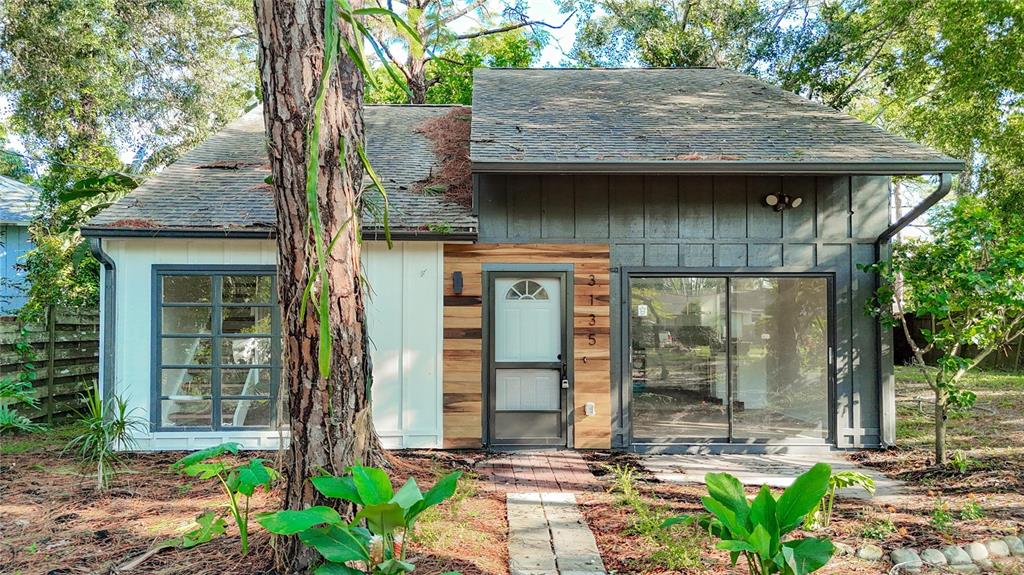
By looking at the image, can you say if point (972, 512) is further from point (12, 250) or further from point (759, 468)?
point (12, 250)

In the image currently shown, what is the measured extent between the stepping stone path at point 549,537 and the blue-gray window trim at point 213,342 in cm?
289

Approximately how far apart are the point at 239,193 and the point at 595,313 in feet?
13.2

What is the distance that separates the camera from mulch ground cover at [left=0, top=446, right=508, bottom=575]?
319 cm

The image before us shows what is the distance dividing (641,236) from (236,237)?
13.1ft

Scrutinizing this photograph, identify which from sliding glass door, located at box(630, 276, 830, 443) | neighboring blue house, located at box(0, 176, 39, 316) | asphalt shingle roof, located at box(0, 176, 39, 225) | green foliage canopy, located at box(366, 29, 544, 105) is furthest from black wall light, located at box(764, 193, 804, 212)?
neighboring blue house, located at box(0, 176, 39, 316)

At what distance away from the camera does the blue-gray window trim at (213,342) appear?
6.13m

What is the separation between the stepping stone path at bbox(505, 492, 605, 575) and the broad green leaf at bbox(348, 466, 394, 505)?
1096 mm

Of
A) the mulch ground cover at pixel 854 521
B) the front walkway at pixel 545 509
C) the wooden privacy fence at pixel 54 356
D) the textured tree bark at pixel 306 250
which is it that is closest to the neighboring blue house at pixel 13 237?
the wooden privacy fence at pixel 54 356

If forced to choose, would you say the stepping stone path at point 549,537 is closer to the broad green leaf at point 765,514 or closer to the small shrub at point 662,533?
the small shrub at point 662,533

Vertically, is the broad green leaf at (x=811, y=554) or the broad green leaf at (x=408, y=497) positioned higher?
the broad green leaf at (x=408, y=497)

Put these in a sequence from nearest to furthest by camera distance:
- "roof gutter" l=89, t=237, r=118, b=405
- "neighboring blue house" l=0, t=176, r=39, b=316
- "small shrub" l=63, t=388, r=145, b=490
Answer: "small shrub" l=63, t=388, r=145, b=490 < "roof gutter" l=89, t=237, r=118, b=405 < "neighboring blue house" l=0, t=176, r=39, b=316

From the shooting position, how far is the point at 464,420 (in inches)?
249

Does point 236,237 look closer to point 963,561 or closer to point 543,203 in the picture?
point 543,203

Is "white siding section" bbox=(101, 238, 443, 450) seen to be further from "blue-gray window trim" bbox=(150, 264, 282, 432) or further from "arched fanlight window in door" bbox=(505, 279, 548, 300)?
"arched fanlight window in door" bbox=(505, 279, 548, 300)
